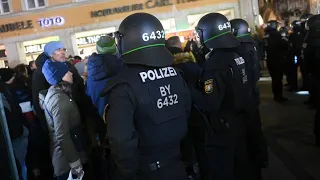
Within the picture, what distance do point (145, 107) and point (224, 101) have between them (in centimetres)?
151

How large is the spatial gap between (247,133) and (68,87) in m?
1.96

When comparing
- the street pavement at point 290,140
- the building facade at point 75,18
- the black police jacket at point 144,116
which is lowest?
the street pavement at point 290,140

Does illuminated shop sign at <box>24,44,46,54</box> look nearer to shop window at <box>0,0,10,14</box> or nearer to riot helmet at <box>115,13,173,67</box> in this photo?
shop window at <box>0,0,10,14</box>

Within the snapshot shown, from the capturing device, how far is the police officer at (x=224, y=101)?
3.69 metres

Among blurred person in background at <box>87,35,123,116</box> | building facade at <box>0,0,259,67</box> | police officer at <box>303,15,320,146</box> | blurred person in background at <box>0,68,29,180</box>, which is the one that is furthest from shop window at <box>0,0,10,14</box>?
blurred person in background at <box>87,35,123,116</box>

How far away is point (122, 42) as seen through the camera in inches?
107

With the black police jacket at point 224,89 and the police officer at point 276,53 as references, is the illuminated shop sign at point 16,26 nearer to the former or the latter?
the police officer at point 276,53

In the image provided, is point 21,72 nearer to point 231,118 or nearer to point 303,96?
point 231,118

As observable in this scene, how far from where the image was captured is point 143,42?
8.66 ft

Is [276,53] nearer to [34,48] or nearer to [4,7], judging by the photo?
[34,48]

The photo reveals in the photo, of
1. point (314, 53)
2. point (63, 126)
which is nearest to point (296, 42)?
point (314, 53)

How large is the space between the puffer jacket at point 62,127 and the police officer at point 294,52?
8.54 metres

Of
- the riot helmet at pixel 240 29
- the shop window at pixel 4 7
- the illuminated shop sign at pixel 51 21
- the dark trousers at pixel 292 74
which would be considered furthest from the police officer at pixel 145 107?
the shop window at pixel 4 7

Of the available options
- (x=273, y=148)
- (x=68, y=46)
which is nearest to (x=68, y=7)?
(x=68, y=46)
